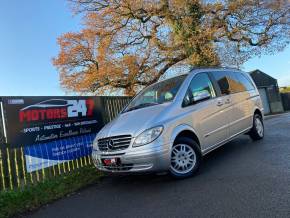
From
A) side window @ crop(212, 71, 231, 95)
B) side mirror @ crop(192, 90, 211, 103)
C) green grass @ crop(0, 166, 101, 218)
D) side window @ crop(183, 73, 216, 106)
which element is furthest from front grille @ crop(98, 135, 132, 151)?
side window @ crop(212, 71, 231, 95)

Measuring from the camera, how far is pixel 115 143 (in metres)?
5.62

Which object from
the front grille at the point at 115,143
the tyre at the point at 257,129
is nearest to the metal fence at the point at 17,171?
the front grille at the point at 115,143

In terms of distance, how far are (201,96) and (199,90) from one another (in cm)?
18

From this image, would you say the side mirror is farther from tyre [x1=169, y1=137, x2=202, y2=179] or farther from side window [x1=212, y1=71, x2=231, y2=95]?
tyre [x1=169, y1=137, x2=202, y2=179]

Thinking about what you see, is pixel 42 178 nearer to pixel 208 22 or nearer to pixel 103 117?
pixel 103 117

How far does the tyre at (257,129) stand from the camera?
27.5 feet

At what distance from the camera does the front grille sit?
546 cm

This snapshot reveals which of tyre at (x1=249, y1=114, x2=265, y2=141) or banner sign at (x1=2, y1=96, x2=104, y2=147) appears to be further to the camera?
tyre at (x1=249, y1=114, x2=265, y2=141)

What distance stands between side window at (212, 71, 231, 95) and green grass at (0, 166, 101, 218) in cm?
338

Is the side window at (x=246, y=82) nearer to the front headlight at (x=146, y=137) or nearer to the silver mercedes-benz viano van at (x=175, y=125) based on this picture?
the silver mercedes-benz viano van at (x=175, y=125)

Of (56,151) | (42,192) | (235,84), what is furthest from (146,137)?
(235,84)

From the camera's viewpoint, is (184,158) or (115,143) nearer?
(115,143)

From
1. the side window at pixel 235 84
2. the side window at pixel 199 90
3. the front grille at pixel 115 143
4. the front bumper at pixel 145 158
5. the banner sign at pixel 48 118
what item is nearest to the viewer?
the front bumper at pixel 145 158

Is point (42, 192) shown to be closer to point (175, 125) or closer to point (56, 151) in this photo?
point (56, 151)
